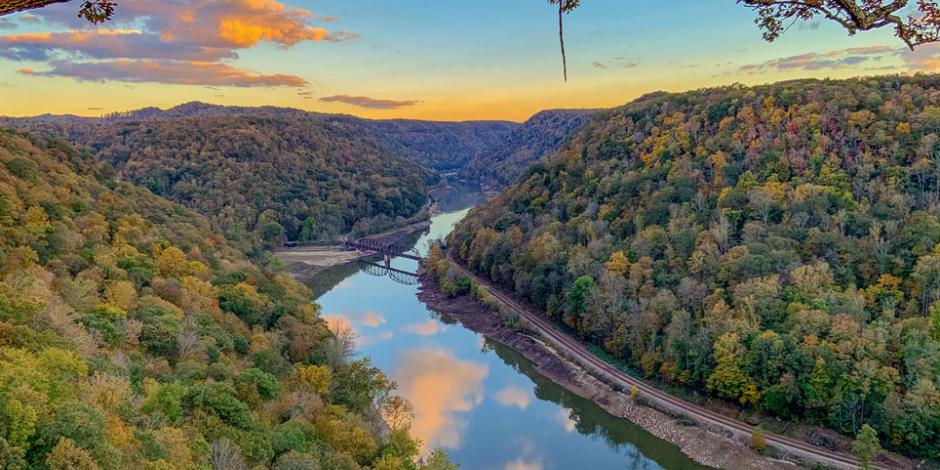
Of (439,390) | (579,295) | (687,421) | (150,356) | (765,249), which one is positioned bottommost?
(687,421)

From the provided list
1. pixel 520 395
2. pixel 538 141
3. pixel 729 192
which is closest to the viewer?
pixel 520 395

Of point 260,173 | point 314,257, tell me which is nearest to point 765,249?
point 314,257

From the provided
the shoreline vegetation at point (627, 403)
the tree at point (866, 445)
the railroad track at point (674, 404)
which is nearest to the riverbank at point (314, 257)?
the shoreline vegetation at point (627, 403)

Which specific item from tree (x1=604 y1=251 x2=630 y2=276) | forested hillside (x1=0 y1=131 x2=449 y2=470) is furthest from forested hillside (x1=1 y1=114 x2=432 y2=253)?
tree (x1=604 y1=251 x2=630 y2=276)

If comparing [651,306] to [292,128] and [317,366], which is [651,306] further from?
[292,128]

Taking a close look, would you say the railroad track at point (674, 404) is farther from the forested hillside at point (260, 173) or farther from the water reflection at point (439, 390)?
the forested hillside at point (260, 173)

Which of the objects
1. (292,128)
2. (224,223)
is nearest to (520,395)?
(224,223)

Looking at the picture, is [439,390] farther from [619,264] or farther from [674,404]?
[619,264]
